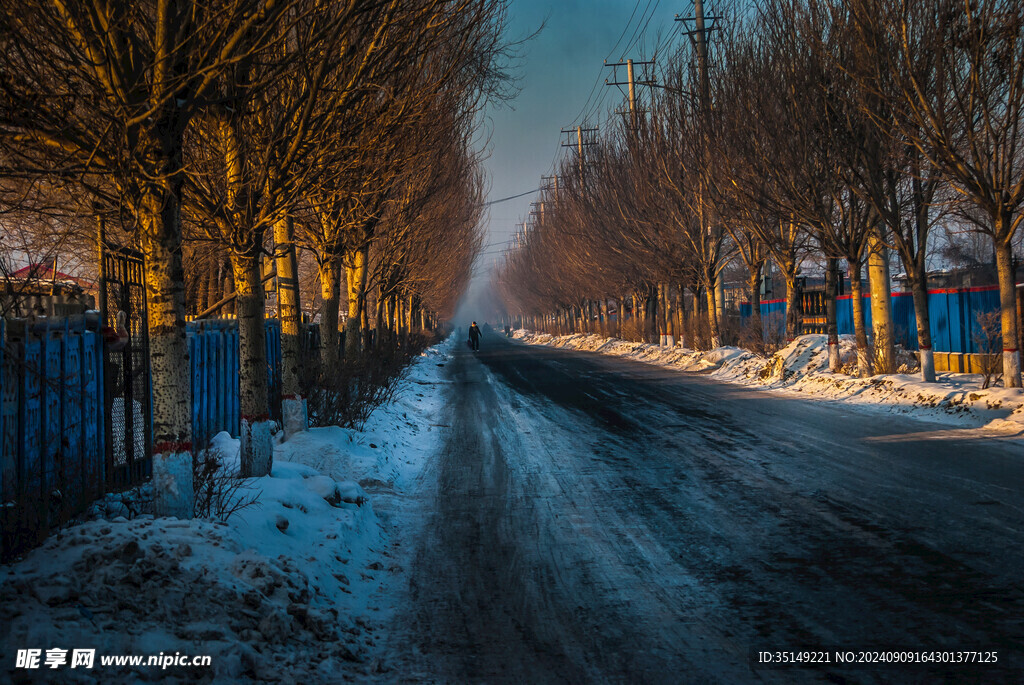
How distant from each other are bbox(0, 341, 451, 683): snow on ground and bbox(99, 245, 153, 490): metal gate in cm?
108

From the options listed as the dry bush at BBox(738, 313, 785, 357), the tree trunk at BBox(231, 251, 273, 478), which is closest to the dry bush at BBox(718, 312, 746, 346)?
the dry bush at BBox(738, 313, 785, 357)

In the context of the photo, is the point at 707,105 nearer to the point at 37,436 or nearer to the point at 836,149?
the point at 836,149

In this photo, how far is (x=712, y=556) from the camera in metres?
6.00

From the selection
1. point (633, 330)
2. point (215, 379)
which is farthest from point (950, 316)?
point (633, 330)

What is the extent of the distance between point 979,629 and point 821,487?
3.83m

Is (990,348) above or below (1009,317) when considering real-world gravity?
below

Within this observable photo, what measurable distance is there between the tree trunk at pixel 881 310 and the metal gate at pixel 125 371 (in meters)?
14.7

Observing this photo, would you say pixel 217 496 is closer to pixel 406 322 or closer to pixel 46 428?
pixel 46 428

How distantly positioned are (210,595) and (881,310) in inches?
671

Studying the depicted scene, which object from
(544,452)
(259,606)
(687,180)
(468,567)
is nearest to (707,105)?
(687,180)

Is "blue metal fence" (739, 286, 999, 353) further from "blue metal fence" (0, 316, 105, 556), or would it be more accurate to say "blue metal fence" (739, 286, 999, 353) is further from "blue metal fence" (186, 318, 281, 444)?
"blue metal fence" (0, 316, 105, 556)

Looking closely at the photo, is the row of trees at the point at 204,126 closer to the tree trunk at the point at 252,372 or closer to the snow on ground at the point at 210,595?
the tree trunk at the point at 252,372

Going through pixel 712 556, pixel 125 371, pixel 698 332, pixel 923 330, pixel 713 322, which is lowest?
pixel 712 556

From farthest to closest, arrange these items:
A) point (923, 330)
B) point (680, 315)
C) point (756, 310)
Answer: point (680, 315)
point (756, 310)
point (923, 330)
